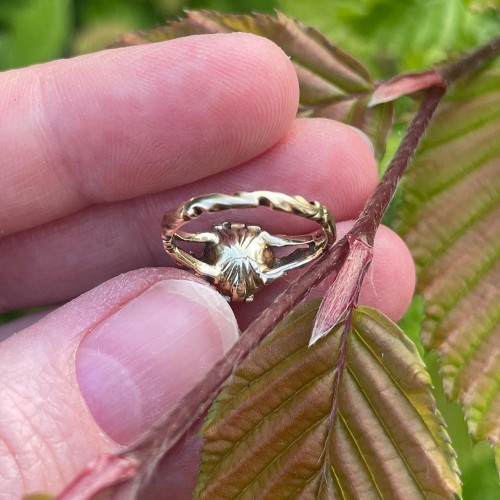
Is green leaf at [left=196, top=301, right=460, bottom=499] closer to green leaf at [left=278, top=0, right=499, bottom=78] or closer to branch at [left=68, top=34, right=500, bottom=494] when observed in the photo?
branch at [left=68, top=34, right=500, bottom=494]

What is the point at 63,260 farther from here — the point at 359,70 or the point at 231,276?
the point at 359,70

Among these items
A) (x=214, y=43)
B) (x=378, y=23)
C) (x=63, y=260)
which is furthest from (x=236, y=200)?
(x=378, y=23)

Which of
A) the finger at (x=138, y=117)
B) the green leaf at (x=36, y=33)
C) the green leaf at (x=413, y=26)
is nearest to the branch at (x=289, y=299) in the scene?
the finger at (x=138, y=117)

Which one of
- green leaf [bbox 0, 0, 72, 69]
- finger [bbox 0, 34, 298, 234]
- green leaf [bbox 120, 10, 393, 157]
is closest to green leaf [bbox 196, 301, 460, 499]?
finger [bbox 0, 34, 298, 234]

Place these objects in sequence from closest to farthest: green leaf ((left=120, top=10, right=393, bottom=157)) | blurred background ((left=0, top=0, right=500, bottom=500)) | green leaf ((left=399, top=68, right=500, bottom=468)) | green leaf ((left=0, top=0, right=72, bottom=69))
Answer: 1. green leaf ((left=399, top=68, right=500, bottom=468))
2. green leaf ((left=120, top=10, right=393, bottom=157))
3. blurred background ((left=0, top=0, right=500, bottom=500))
4. green leaf ((left=0, top=0, right=72, bottom=69))

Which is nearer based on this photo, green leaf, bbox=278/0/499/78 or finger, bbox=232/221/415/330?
finger, bbox=232/221/415/330

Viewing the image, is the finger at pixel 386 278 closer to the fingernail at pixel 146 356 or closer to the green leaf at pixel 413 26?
the fingernail at pixel 146 356

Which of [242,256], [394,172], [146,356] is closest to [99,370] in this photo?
[146,356]

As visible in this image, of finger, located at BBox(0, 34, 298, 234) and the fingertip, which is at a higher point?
finger, located at BBox(0, 34, 298, 234)
